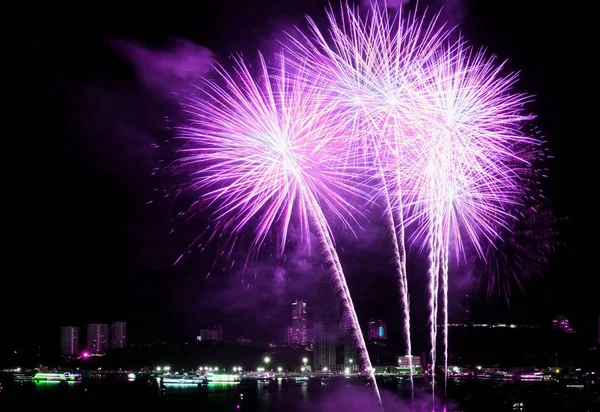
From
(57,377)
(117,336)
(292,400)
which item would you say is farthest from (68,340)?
(292,400)

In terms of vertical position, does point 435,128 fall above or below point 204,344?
above

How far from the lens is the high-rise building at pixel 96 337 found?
125 metres

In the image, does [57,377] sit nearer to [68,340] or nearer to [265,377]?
[265,377]

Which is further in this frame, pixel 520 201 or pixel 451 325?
pixel 451 325

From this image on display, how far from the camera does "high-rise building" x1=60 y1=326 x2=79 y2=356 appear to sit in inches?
4774

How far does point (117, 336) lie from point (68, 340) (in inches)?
395

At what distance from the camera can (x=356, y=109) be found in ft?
36.4

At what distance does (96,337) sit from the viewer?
126 metres

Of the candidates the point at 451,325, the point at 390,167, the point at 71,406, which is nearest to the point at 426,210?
the point at 390,167

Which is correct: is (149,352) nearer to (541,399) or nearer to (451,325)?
(451,325)

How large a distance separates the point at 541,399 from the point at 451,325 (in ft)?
127

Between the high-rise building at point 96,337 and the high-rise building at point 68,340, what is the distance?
3231 mm

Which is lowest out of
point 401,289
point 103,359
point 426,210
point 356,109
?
point 103,359

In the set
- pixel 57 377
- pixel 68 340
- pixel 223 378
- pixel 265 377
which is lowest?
pixel 265 377
